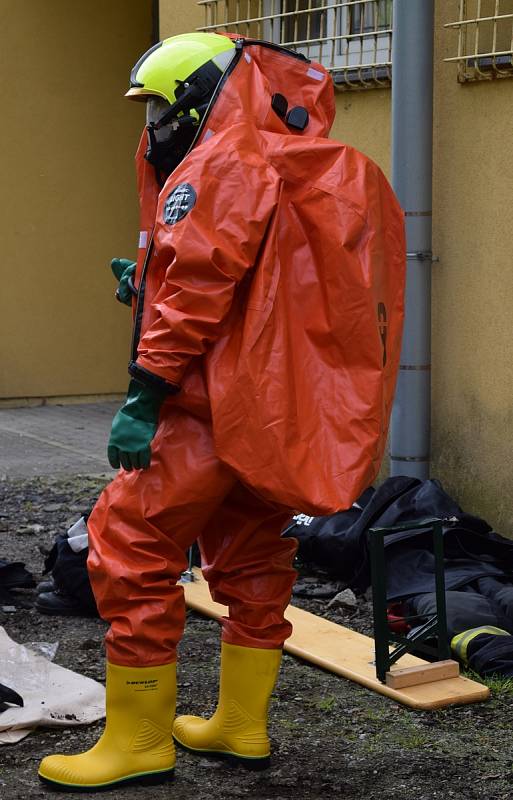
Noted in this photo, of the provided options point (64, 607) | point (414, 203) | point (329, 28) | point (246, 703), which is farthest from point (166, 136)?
point (329, 28)

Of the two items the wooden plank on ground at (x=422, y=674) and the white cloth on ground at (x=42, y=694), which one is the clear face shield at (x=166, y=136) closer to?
the white cloth on ground at (x=42, y=694)

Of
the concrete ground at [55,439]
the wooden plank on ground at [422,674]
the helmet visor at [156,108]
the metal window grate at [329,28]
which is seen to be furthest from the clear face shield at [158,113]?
the concrete ground at [55,439]

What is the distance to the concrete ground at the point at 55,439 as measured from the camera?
8.35 metres

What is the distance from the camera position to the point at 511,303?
19.5 feet

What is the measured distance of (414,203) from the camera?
619cm

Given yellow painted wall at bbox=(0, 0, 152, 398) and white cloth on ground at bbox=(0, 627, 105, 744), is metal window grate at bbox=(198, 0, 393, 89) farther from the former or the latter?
white cloth on ground at bbox=(0, 627, 105, 744)

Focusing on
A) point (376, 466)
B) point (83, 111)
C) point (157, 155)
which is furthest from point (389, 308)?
point (83, 111)

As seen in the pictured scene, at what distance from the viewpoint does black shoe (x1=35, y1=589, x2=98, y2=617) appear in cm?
528

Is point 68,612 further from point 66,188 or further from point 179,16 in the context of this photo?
point 66,188

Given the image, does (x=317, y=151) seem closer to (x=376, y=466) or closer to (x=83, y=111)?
(x=376, y=466)

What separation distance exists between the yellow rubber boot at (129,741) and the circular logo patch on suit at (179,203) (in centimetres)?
124

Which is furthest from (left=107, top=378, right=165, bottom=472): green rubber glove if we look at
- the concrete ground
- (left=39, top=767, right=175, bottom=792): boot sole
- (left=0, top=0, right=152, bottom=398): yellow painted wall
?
(left=0, top=0, right=152, bottom=398): yellow painted wall

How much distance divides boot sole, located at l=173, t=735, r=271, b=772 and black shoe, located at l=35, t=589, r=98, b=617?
1.46 m

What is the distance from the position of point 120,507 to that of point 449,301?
10.4 feet
